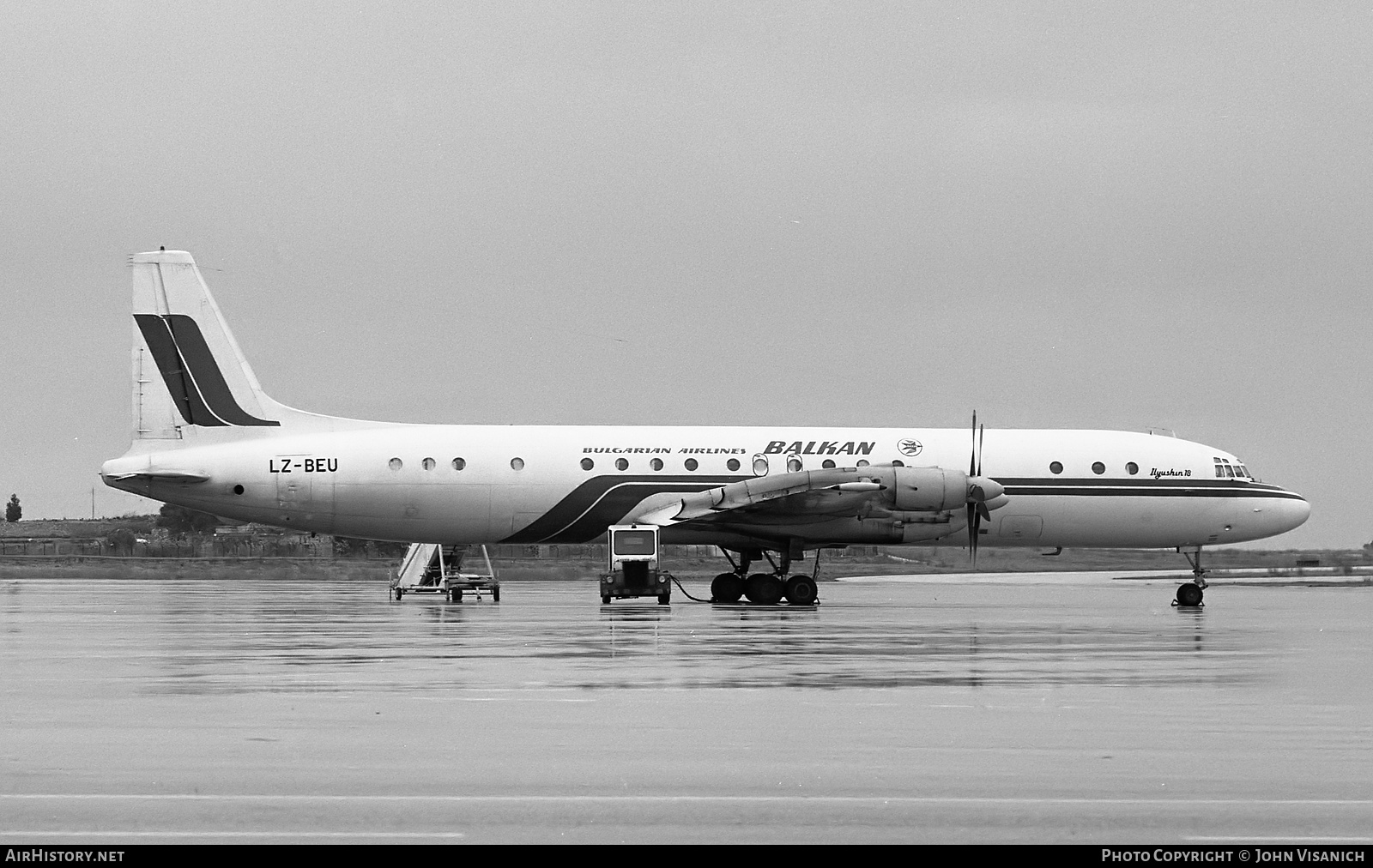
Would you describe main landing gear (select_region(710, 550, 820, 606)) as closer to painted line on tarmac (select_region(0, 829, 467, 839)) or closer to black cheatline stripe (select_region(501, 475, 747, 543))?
black cheatline stripe (select_region(501, 475, 747, 543))

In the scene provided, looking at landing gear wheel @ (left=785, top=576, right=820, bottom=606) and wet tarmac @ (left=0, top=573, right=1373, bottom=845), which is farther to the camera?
landing gear wheel @ (left=785, top=576, right=820, bottom=606)

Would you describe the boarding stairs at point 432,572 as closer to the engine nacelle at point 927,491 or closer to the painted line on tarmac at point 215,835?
the engine nacelle at point 927,491

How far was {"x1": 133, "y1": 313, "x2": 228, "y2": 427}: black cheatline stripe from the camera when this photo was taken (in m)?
37.5

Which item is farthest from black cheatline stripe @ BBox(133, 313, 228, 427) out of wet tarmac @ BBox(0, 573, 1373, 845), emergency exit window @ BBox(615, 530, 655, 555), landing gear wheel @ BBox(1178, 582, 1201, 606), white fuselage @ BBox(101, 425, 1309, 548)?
landing gear wheel @ BBox(1178, 582, 1201, 606)

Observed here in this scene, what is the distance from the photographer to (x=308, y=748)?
10.9 metres

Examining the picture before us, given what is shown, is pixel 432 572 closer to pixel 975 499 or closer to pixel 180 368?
pixel 180 368

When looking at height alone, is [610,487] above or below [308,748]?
above

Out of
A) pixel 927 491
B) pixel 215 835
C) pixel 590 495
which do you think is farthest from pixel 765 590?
pixel 215 835

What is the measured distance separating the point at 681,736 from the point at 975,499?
25109 millimetres

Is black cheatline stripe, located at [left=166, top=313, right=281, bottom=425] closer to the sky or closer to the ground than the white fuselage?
closer to the sky

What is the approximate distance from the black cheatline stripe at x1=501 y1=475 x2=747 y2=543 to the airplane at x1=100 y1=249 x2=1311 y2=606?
0.14 ft

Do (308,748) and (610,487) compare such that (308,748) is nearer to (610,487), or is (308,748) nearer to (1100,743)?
(1100,743)
